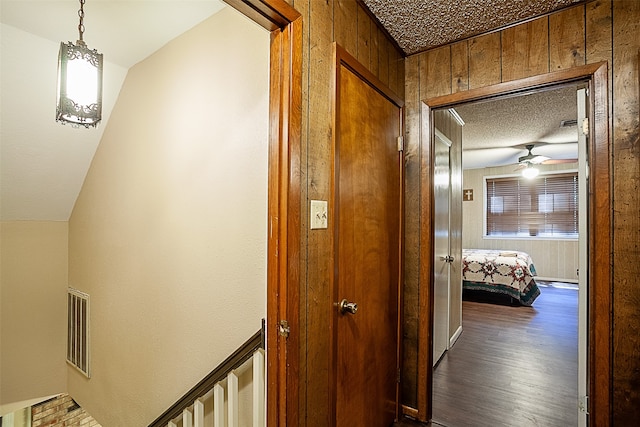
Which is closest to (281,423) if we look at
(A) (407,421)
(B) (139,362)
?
(A) (407,421)

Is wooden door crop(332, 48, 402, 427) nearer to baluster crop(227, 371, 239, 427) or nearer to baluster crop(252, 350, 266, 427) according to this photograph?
baluster crop(252, 350, 266, 427)

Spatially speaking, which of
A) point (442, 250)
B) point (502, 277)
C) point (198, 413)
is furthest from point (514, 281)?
point (198, 413)

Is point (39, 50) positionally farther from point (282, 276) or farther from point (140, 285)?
point (282, 276)

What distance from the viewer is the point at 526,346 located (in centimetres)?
326

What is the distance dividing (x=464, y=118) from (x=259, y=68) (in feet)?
8.92

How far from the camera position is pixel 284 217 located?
3.77 feet

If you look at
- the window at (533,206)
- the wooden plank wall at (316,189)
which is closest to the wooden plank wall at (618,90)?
the wooden plank wall at (316,189)

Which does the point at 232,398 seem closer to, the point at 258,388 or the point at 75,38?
the point at 258,388

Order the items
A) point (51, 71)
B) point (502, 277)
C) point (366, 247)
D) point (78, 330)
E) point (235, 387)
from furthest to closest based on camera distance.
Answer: point (502, 277), point (78, 330), point (51, 71), point (366, 247), point (235, 387)

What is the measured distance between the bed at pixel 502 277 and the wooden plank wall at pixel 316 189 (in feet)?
14.2

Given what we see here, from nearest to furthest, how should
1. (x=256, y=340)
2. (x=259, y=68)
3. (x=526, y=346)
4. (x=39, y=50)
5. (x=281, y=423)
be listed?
(x=281, y=423) < (x=256, y=340) < (x=259, y=68) < (x=39, y=50) < (x=526, y=346)

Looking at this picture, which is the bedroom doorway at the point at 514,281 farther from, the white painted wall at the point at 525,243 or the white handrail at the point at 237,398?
the white handrail at the point at 237,398

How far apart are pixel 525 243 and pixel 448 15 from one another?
6.32 meters

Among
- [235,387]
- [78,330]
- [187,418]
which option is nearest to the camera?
[235,387]
